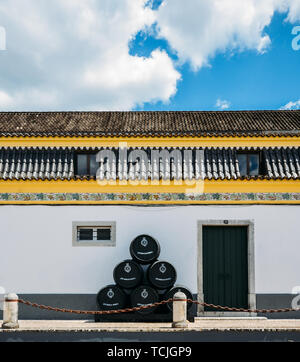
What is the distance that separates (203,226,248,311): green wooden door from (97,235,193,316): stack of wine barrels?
891 mm

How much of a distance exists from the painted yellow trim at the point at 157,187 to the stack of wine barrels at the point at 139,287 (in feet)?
5.28

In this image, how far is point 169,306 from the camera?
10039 millimetres

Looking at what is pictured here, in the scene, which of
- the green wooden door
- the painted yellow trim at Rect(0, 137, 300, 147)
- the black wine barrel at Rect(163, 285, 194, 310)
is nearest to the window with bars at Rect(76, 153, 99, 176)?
the painted yellow trim at Rect(0, 137, 300, 147)

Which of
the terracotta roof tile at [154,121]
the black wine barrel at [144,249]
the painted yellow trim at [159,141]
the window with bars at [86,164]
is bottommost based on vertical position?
the black wine barrel at [144,249]

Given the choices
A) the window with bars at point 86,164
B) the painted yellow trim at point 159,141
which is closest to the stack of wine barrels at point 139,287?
the window with bars at point 86,164

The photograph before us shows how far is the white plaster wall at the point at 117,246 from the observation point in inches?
426

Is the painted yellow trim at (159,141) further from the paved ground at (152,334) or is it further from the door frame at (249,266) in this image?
the paved ground at (152,334)

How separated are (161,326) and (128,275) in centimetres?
136

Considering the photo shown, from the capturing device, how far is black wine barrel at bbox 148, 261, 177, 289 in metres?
10.2

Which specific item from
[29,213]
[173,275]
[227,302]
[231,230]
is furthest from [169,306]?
[29,213]

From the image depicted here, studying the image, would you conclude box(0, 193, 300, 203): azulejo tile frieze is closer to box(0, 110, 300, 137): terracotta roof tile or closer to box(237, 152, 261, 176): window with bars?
box(237, 152, 261, 176): window with bars

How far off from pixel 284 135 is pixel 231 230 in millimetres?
5313

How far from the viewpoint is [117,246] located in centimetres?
1088
